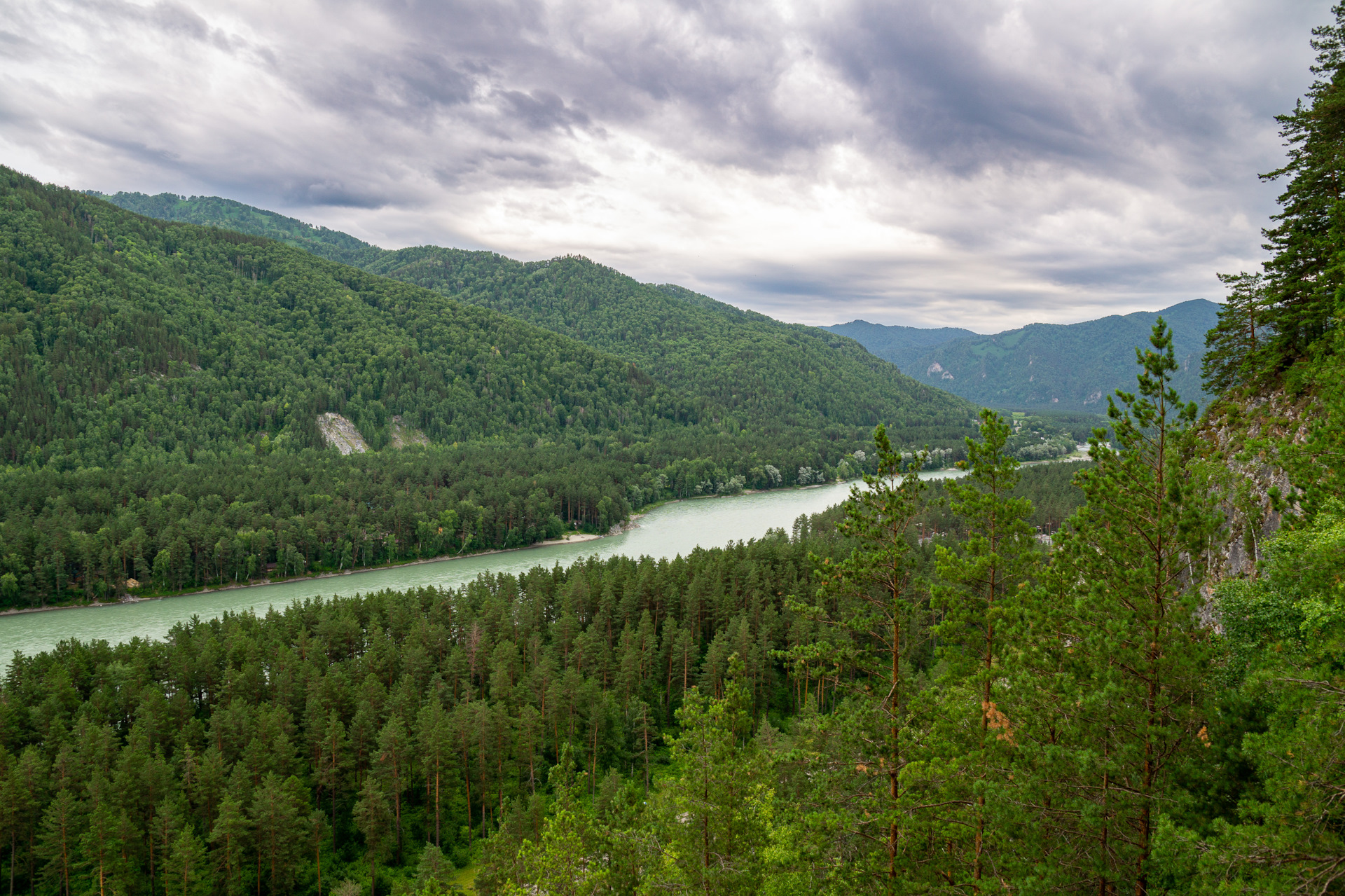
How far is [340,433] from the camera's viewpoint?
178 meters

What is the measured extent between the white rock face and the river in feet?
269

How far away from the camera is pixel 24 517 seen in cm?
8731

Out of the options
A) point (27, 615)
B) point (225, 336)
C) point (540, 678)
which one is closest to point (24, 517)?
point (27, 615)

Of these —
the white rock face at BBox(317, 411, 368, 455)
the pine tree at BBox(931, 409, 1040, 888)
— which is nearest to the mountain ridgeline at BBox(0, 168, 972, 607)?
the white rock face at BBox(317, 411, 368, 455)

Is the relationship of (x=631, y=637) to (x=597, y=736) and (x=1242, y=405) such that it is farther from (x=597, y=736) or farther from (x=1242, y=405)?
(x=1242, y=405)

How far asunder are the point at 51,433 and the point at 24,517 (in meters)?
61.6

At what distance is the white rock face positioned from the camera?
571ft

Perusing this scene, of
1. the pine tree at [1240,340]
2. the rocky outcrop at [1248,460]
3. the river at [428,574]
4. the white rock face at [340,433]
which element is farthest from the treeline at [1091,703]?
the white rock face at [340,433]

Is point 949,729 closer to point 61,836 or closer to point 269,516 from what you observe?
point 61,836

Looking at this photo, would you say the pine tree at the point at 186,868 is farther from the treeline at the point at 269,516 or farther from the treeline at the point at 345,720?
the treeline at the point at 269,516

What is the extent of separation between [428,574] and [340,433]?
98.0 m

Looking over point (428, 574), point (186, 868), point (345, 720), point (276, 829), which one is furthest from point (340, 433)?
point (186, 868)

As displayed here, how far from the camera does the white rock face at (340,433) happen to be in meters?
174

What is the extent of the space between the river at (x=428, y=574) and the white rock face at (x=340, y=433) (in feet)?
269
